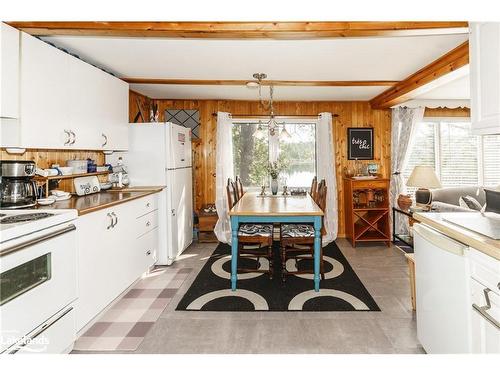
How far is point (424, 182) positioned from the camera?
12.5ft

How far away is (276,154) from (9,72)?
3669mm

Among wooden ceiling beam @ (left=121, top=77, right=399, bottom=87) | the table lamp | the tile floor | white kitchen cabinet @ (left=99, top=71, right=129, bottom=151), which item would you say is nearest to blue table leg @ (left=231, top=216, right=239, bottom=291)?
the tile floor

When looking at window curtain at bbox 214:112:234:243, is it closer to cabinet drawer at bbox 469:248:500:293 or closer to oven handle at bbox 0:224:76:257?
oven handle at bbox 0:224:76:257

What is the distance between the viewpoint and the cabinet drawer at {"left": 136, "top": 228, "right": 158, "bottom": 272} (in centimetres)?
305

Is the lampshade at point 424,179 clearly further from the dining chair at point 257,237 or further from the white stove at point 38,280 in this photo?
the white stove at point 38,280

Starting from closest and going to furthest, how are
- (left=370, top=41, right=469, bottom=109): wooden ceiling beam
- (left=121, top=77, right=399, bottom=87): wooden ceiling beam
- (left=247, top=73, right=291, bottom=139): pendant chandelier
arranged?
(left=370, top=41, right=469, bottom=109): wooden ceiling beam < (left=247, top=73, right=291, bottom=139): pendant chandelier < (left=121, top=77, right=399, bottom=87): wooden ceiling beam

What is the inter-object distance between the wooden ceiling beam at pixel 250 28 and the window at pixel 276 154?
116 inches

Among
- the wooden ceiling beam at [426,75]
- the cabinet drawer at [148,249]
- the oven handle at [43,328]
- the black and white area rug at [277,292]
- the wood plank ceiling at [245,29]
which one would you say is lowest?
the black and white area rug at [277,292]

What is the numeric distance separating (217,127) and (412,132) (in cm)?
305

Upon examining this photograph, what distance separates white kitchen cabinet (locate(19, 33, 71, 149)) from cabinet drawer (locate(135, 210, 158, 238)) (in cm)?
100

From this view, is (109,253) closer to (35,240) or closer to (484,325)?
(35,240)

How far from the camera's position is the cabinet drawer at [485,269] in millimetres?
1207

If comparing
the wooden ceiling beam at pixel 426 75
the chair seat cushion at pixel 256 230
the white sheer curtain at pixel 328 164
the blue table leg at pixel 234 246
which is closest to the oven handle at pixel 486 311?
the blue table leg at pixel 234 246

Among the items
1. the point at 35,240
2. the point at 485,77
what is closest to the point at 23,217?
the point at 35,240
